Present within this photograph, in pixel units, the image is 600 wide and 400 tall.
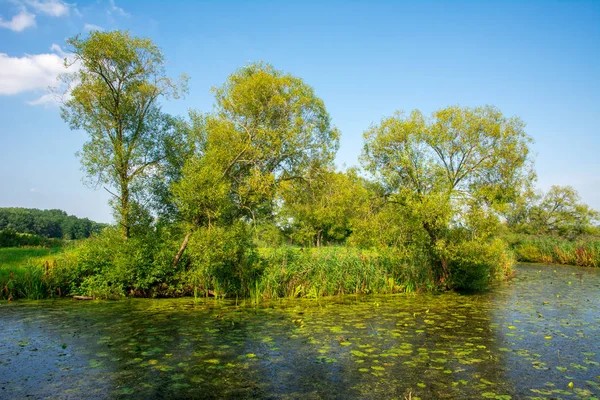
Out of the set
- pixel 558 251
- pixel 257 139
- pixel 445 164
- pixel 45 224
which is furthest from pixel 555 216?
pixel 45 224

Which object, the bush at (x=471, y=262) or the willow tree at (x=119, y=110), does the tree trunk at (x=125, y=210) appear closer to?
the willow tree at (x=119, y=110)

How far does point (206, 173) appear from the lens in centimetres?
1681

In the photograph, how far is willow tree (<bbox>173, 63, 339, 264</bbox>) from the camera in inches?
776

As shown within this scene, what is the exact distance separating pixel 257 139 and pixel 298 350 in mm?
13449

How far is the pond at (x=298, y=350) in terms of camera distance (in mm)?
7383

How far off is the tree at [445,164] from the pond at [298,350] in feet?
14.8

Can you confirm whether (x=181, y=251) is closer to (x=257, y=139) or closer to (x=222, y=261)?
(x=222, y=261)

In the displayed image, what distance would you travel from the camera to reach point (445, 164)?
27844mm

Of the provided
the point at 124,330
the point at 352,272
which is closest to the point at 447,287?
the point at 352,272

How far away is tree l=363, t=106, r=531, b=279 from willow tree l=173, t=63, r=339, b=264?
3718 millimetres

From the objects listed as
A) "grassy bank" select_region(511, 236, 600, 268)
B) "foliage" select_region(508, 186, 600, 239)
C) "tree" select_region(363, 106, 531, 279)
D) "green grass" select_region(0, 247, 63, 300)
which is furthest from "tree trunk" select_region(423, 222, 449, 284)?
"foliage" select_region(508, 186, 600, 239)

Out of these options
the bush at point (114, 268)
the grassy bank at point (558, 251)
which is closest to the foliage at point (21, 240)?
the bush at point (114, 268)

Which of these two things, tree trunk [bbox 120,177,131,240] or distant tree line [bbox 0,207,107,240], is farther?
distant tree line [bbox 0,207,107,240]

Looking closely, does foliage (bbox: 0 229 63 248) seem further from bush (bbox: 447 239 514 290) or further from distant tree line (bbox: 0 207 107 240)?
distant tree line (bbox: 0 207 107 240)
